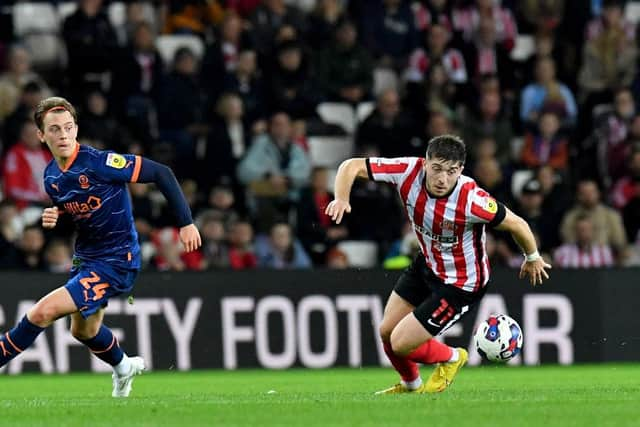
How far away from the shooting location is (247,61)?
1764cm

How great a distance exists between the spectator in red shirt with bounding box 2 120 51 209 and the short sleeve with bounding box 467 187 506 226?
7354mm

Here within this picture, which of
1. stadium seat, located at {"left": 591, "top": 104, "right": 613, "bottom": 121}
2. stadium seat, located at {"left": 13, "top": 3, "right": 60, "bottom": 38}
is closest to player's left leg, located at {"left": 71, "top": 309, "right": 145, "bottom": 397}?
stadium seat, located at {"left": 13, "top": 3, "right": 60, "bottom": 38}

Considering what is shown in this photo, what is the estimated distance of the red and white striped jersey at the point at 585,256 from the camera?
16.4m

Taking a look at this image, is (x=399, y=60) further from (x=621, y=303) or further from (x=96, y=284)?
(x=96, y=284)

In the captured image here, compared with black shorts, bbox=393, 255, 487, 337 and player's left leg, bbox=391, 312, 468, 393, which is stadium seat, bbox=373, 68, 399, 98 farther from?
player's left leg, bbox=391, 312, 468, 393

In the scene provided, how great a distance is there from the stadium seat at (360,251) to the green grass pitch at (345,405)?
4037mm

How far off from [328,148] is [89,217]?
8.21m

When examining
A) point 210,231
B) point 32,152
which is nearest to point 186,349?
point 210,231

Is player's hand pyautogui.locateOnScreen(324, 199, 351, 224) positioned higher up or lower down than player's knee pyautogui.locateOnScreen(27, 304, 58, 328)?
higher up

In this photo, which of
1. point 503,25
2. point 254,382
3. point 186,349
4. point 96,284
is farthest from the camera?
point 503,25

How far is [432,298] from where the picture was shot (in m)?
10.3

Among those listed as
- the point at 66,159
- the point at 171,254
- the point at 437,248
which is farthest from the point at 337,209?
the point at 171,254

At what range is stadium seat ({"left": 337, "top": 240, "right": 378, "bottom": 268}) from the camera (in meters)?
16.9

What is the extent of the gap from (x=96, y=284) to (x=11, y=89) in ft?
25.3
